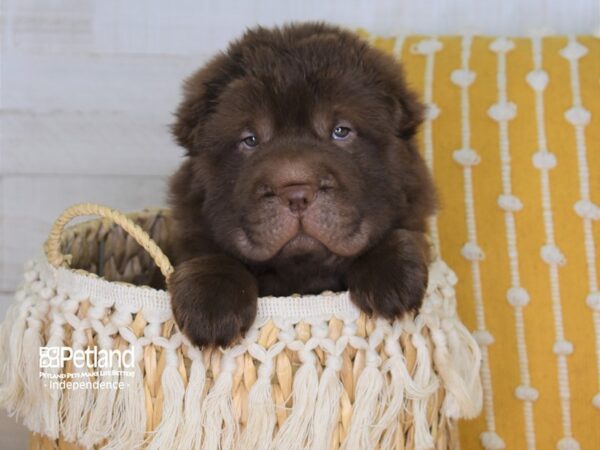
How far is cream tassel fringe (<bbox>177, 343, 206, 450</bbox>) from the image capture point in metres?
1.12

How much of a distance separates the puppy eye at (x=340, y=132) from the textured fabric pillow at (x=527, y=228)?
483 millimetres

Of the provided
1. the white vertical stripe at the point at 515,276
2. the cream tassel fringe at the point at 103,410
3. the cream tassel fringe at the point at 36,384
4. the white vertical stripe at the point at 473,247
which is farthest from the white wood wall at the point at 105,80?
the cream tassel fringe at the point at 103,410

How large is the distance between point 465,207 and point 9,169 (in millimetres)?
1506

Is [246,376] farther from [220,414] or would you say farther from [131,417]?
[131,417]

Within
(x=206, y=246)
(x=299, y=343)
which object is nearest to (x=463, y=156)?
(x=206, y=246)

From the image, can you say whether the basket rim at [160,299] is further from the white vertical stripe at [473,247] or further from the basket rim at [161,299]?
the white vertical stripe at [473,247]

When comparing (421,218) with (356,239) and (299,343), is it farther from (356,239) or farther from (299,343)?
(299,343)

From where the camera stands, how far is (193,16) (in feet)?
7.49

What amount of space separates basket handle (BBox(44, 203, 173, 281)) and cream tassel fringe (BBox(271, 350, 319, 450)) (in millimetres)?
290

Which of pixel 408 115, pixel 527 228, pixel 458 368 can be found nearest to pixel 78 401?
pixel 458 368

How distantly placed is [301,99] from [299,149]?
0.36 ft

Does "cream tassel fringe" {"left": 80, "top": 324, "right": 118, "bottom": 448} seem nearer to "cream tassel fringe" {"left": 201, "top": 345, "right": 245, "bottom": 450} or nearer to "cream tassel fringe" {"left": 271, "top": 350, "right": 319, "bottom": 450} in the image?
"cream tassel fringe" {"left": 201, "top": 345, "right": 245, "bottom": 450}

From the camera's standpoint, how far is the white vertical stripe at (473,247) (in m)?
1.74

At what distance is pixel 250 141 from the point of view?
135 cm
